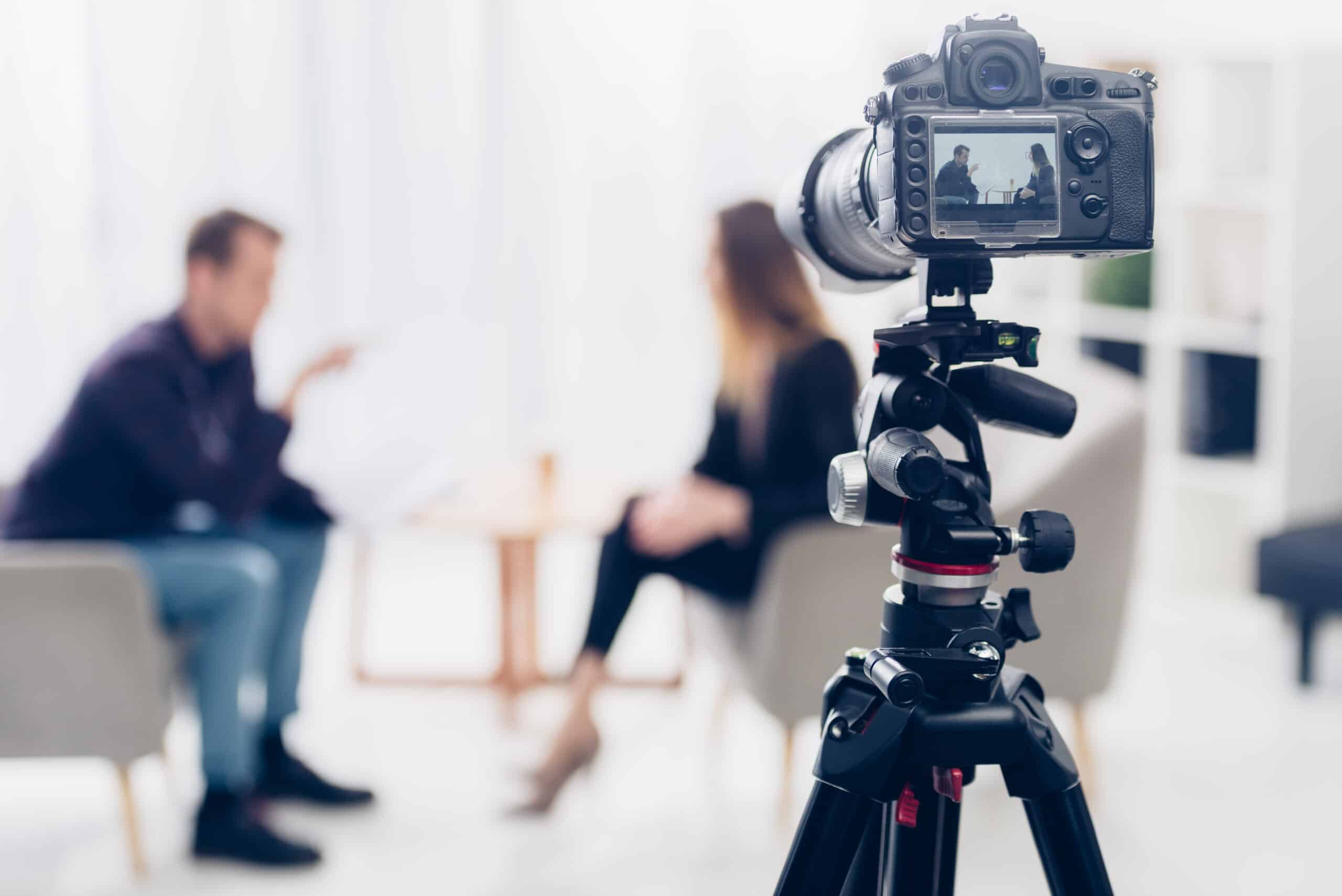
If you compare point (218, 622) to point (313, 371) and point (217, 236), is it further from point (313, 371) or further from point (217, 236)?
point (217, 236)

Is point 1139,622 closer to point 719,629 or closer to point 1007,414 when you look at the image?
point 719,629

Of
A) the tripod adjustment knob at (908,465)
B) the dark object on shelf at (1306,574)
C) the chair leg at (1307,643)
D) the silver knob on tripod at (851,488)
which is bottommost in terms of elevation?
the chair leg at (1307,643)

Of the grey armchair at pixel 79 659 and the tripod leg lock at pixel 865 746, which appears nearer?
the tripod leg lock at pixel 865 746

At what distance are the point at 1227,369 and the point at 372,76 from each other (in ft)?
8.05

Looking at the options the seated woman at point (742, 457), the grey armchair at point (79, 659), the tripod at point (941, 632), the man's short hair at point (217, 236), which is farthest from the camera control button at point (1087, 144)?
the man's short hair at point (217, 236)

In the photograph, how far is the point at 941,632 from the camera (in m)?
1.03

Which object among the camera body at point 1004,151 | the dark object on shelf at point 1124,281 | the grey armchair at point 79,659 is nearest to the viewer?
the camera body at point 1004,151

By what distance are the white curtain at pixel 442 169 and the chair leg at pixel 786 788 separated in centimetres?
170

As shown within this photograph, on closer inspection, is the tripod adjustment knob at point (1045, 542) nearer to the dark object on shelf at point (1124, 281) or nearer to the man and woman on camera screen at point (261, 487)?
the man and woman on camera screen at point (261, 487)

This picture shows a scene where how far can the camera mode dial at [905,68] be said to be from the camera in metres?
0.97

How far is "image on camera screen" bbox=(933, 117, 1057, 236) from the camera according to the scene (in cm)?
96

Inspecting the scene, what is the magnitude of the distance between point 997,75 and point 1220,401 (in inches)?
95.8

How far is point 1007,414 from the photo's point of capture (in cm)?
105

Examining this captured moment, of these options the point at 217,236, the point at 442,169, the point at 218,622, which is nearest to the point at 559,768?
the point at 218,622
